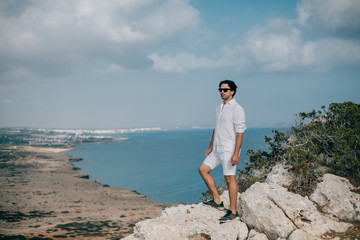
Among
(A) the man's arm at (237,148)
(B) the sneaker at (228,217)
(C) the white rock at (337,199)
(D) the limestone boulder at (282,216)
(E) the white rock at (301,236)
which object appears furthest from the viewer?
(B) the sneaker at (228,217)

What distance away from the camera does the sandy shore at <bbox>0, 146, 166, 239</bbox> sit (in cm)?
2344

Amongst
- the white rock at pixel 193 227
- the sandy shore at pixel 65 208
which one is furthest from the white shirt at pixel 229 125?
the sandy shore at pixel 65 208

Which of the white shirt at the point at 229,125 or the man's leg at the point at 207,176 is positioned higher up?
the white shirt at the point at 229,125

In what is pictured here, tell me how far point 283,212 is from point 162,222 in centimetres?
240

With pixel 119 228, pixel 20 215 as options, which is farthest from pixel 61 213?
pixel 119 228

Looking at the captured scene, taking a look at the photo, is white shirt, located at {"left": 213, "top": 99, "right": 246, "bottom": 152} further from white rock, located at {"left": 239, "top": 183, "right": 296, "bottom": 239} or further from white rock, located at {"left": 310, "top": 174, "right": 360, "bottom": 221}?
white rock, located at {"left": 310, "top": 174, "right": 360, "bottom": 221}

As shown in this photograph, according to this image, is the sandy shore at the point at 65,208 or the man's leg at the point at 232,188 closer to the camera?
the man's leg at the point at 232,188

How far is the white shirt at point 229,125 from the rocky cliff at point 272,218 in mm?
1204

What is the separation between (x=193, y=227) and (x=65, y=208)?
34.0 metres

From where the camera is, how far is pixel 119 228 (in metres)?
25.1

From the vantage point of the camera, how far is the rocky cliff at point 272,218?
463 centimetres

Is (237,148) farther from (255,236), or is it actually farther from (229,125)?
(255,236)

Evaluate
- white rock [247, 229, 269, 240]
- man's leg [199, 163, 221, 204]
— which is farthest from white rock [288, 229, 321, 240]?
man's leg [199, 163, 221, 204]

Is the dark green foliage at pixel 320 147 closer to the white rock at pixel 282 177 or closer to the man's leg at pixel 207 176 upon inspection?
the white rock at pixel 282 177
